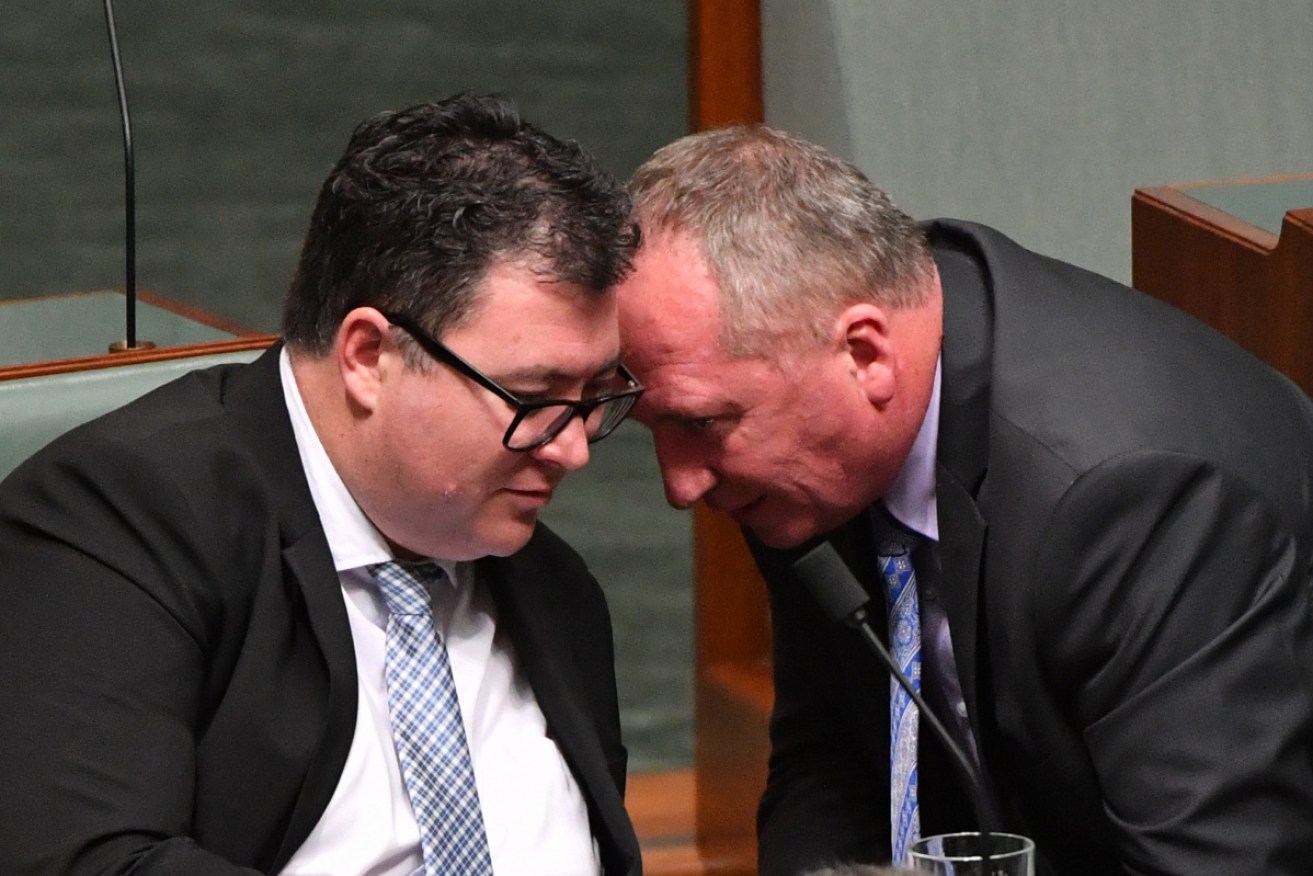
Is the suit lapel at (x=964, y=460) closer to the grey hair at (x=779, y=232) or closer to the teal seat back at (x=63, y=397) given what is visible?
the grey hair at (x=779, y=232)

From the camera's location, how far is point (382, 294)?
157cm

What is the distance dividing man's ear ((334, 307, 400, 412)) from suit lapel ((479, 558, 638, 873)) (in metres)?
0.27

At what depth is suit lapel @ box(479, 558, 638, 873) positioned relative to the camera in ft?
5.78

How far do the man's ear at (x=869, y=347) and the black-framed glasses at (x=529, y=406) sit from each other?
0.76 feet

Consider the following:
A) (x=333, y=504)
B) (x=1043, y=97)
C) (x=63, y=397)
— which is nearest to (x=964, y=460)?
(x=333, y=504)

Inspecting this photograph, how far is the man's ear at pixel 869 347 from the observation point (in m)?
1.78

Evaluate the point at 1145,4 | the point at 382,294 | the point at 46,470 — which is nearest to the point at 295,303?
the point at 382,294

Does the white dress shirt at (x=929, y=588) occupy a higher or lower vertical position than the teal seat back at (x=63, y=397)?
lower

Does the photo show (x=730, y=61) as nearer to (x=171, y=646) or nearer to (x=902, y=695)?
(x=902, y=695)

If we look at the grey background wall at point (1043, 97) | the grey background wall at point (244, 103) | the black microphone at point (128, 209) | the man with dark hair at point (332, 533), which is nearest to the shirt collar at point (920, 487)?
the man with dark hair at point (332, 533)

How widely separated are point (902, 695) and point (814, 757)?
0.30m

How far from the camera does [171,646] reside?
151 cm

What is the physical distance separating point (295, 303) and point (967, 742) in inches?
29.8

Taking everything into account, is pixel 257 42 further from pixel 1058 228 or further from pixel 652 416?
pixel 652 416
